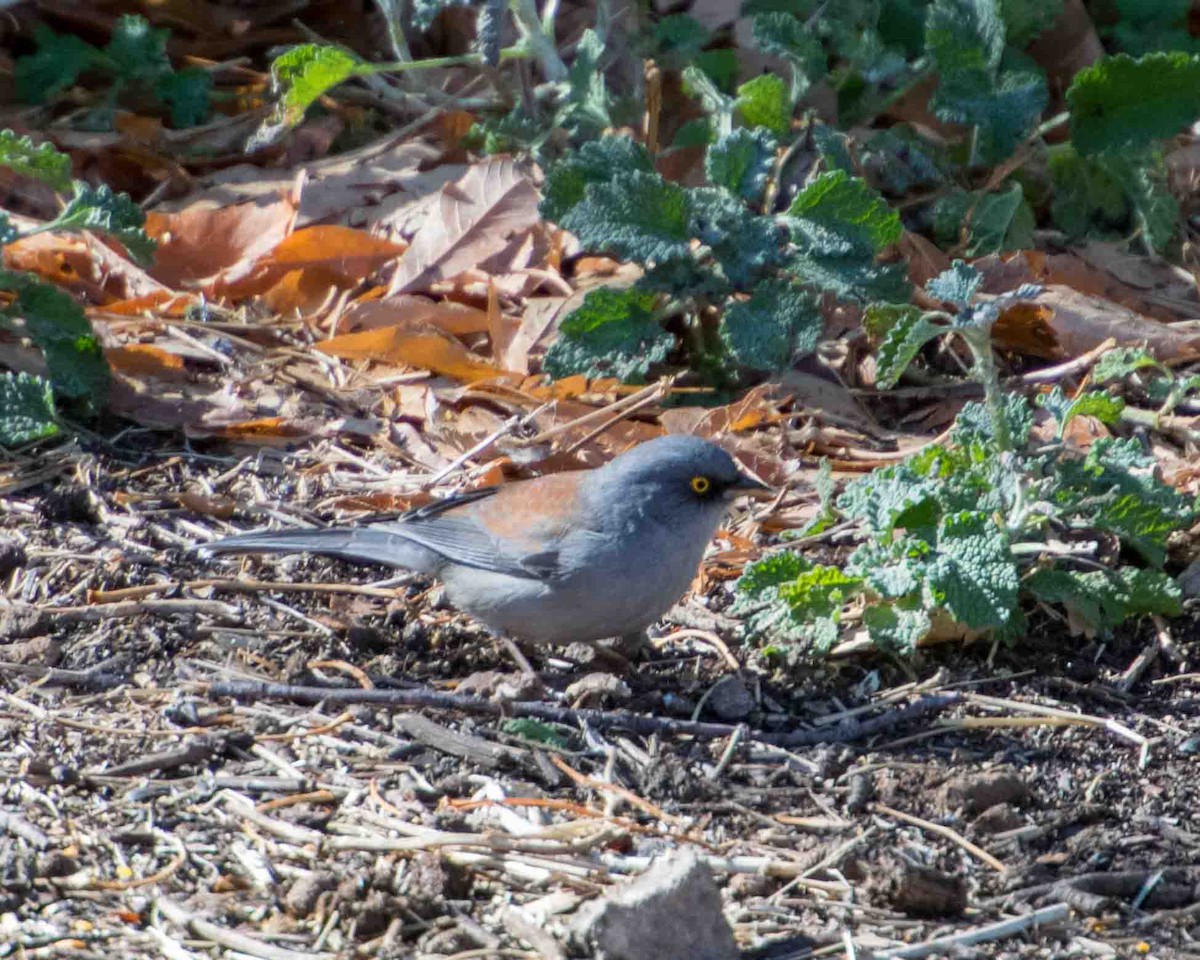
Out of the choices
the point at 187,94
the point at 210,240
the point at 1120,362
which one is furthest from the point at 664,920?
the point at 187,94

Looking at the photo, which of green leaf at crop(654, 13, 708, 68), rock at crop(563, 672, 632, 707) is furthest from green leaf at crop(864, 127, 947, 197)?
rock at crop(563, 672, 632, 707)

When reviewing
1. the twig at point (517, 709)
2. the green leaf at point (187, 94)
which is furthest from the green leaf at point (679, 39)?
the twig at point (517, 709)

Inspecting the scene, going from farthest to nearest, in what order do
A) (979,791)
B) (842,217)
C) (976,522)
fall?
(842,217) → (976,522) → (979,791)

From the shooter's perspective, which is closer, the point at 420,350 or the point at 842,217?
the point at 842,217

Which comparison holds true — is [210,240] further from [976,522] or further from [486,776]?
[976,522]

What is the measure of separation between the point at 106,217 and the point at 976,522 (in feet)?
10.5

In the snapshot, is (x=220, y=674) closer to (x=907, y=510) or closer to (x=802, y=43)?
(x=907, y=510)

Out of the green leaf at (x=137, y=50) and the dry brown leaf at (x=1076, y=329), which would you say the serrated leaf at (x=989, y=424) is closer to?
the dry brown leaf at (x=1076, y=329)

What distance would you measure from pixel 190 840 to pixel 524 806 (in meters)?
0.78

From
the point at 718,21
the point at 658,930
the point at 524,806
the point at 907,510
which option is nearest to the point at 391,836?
the point at 524,806

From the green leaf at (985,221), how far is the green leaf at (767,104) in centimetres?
77

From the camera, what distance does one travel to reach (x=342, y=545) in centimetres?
545

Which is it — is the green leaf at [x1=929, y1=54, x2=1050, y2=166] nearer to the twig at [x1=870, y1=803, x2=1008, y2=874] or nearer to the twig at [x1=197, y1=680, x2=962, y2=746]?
the twig at [x1=197, y1=680, x2=962, y2=746]

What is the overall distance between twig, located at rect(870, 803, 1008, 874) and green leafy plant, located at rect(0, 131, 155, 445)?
3.23 m
